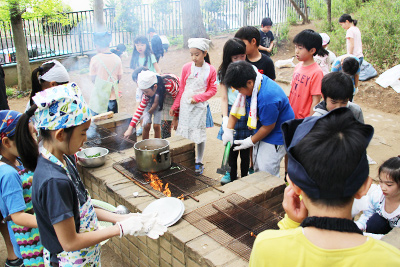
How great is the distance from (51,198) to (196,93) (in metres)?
3.43

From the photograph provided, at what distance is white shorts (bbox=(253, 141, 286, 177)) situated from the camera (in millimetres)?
3713

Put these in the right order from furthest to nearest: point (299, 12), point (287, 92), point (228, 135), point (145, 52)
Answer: point (299, 12) → point (287, 92) → point (145, 52) → point (228, 135)

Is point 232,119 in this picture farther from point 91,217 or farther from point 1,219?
point 1,219

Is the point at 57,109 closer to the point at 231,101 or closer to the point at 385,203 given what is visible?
the point at 385,203

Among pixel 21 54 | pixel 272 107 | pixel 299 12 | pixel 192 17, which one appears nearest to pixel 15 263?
pixel 272 107

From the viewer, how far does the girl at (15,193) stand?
7.87 feet

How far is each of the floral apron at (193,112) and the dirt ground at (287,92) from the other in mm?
743

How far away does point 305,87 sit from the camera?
429 centimetres

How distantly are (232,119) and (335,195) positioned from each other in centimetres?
289

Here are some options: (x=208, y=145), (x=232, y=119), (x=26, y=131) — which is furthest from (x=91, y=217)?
(x=208, y=145)

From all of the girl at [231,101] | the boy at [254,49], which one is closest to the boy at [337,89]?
the girl at [231,101]

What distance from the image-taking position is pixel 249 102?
12.6ft

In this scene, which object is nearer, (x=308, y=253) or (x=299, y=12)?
(x=308, y=253)

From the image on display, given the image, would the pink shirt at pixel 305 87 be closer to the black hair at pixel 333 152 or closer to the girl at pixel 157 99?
the girl at pixel 157 99
